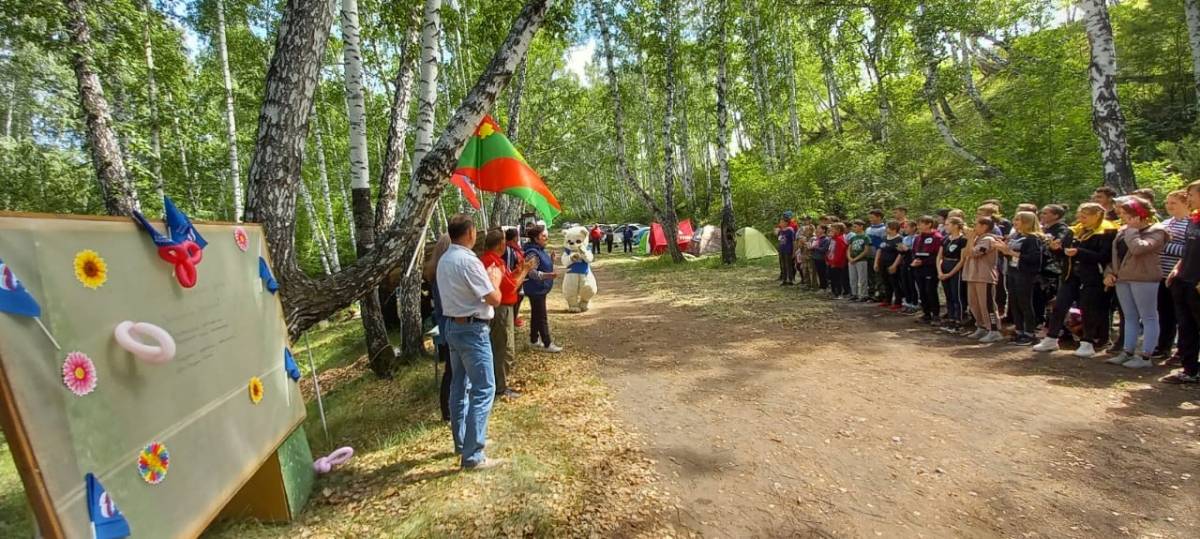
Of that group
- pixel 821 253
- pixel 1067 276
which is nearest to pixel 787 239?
pixel 821 253

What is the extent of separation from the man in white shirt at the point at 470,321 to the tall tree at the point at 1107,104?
8904 millimetres

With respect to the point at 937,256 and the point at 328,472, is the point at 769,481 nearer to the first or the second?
the point at 328,472

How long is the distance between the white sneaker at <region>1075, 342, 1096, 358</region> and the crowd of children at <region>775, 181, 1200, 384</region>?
0.01m

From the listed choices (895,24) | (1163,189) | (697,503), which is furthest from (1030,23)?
(697,503)

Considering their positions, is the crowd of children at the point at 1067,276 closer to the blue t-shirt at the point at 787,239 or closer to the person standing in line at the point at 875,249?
the person standing in line at the point at 875,249

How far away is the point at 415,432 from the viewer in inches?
185

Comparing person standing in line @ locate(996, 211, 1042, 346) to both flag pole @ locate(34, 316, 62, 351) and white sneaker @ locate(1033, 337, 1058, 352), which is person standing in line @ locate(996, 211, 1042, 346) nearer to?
white sneaker @ locate(1033, 337, 1058, 352)

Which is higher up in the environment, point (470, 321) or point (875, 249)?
point (470, 321)

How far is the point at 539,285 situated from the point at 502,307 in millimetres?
1470

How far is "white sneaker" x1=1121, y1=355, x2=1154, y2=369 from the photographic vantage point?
202 inches

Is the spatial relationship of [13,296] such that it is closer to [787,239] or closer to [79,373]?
[79,373]

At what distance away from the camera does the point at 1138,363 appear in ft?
16.9

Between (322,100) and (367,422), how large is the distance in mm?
15661

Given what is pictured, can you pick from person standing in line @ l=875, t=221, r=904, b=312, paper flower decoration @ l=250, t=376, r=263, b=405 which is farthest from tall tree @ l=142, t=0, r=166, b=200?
person standing in line @ l=875, t=221, r=904, b=312
